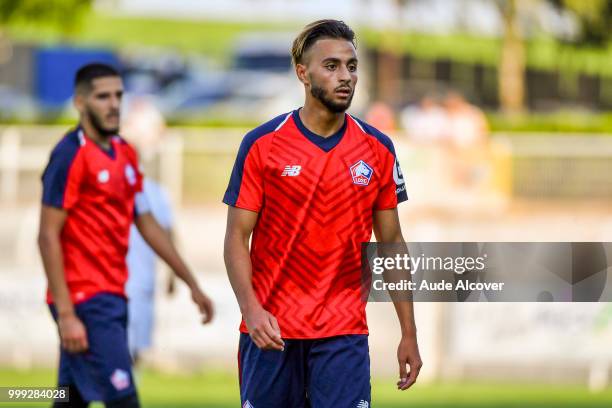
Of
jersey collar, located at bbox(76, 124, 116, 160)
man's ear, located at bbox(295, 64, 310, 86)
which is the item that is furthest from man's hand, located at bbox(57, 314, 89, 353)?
man's ear, located at bbox(295, 64, 310, 86)

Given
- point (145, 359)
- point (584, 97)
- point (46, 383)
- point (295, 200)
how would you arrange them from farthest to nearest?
1. point (584, 97)
2. point (145, 359)
3. point (46, 383)
4. point (295, 200)

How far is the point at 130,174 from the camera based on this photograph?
6.98 meters

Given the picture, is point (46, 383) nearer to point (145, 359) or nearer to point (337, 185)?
point (145, 359)

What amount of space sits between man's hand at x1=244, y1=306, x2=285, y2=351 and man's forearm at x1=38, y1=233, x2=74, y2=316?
1.50 m

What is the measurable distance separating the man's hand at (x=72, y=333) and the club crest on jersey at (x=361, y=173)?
179 centimetres

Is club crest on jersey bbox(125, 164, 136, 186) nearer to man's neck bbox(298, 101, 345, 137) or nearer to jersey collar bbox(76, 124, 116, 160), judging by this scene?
jersey collar bbox(76, 124, 116, 160)

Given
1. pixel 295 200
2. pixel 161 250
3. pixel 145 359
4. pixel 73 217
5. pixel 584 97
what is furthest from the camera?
pixel 584 97

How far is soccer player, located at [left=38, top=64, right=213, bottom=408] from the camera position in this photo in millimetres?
6629

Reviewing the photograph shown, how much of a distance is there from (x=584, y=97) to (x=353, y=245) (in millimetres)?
45317

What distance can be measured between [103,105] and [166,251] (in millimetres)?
851

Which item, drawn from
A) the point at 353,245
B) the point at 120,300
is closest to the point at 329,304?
the point at 353,245

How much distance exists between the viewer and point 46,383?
1069cm

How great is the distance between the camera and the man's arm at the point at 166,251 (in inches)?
281

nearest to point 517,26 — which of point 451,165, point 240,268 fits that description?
point 451,165
